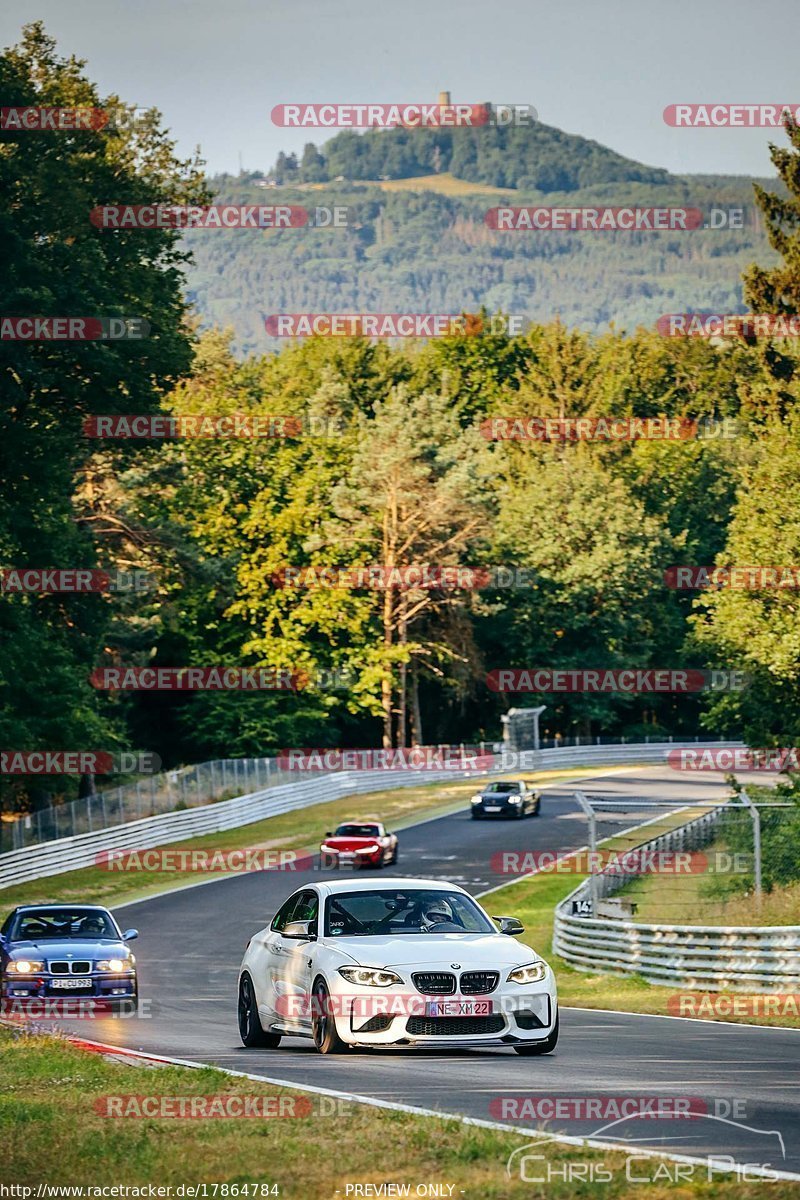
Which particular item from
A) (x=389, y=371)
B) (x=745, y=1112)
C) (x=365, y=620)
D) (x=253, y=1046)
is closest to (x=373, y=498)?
Result: (x=365, y=620)

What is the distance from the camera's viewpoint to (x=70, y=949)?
818 inches

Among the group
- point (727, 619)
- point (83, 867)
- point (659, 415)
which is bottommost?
point (83, 867)

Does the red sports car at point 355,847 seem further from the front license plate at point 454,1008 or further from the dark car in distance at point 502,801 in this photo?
the front license plate at point 454,1008

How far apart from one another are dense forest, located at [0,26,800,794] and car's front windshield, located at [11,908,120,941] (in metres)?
18.6

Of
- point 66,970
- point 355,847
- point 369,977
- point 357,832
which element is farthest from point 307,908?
point 357,832

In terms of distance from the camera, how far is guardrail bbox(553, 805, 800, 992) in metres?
22.3

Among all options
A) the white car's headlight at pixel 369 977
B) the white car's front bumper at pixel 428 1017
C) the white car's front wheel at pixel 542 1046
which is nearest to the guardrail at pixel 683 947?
the white car's front wheel at pixel 542 1046

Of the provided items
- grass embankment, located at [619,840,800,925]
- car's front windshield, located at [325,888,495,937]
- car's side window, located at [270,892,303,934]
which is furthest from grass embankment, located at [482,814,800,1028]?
car's side window, located at [270,892,303,934]

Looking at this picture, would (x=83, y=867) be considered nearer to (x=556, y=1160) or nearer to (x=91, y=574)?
(x=91, y=574)

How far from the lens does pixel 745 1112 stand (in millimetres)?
10352

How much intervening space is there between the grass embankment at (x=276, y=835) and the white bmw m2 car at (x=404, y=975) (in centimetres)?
2649

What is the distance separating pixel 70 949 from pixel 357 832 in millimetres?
24954

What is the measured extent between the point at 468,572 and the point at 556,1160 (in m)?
74.7

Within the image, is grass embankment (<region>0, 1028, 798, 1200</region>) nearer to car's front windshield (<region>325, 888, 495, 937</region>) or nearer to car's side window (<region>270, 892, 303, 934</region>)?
car's front windshield (<region>325, 888, 495, 937</region>)
